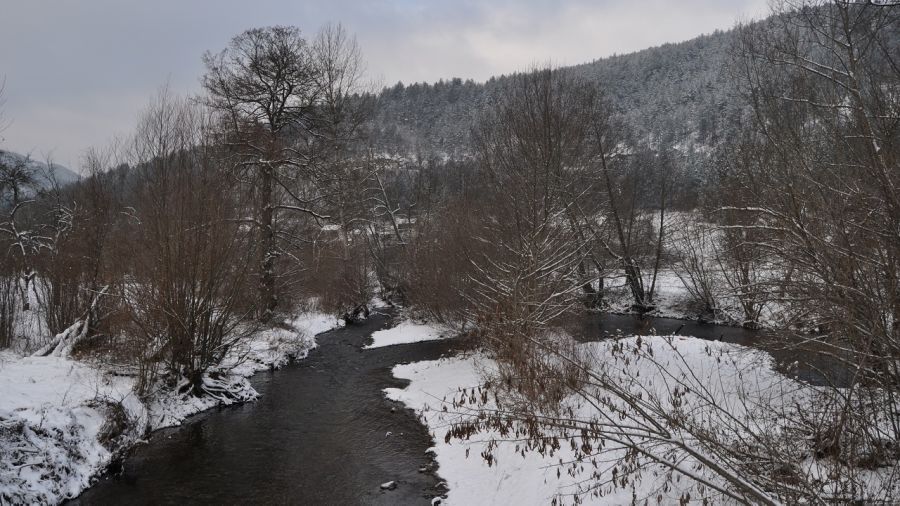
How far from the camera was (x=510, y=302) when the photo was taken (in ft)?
31.7

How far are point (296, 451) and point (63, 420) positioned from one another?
316 centimetres

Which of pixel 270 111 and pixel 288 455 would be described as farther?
pixel 270 111

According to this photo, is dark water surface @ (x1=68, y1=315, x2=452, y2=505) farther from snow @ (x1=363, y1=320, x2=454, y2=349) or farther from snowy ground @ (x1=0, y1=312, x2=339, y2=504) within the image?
snow @ (x1=363, y1=320, x2=454, y2=349)

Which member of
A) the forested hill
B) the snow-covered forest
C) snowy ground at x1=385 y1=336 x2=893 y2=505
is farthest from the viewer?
the forested hill

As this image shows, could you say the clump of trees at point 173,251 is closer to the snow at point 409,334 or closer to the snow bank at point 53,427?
the snow bank at point 53,427

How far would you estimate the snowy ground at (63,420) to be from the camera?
571 cm

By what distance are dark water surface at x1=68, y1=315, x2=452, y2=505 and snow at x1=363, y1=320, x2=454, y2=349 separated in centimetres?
525

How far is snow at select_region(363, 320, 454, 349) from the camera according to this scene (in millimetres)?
17234

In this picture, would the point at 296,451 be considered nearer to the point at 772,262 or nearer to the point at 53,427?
the point at 53,427

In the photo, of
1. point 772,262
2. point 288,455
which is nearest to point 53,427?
point 288,455

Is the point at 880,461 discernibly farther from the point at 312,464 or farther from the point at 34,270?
the point at 34,270

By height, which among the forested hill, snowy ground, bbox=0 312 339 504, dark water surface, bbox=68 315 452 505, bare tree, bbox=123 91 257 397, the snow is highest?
the forested hill

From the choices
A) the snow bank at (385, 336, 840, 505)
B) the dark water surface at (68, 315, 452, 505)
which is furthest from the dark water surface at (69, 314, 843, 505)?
the snow bank at (385, 336, 840, 505)

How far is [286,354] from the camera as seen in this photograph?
46.6 ft
